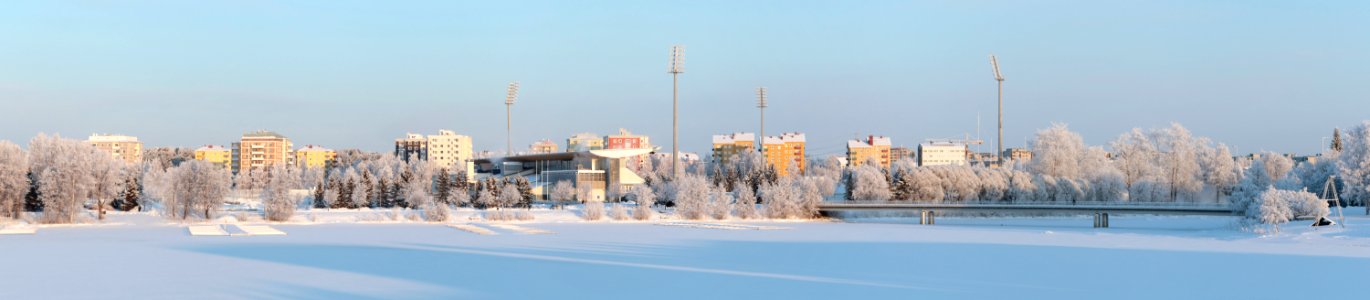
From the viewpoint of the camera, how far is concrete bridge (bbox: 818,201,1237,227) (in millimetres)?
70062

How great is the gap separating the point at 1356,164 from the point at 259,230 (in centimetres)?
6458

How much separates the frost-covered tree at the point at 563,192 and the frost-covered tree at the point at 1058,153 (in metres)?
38.6

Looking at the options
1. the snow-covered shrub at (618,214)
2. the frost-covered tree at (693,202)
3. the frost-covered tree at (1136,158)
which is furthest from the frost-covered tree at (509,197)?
the frost-covered tree at (1136,158)

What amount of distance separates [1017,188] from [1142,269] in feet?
181

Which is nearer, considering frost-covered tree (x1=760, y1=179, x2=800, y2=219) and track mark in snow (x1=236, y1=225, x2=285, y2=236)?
track mark in snow (x1=236, y1=225, x2=285, y2=236)

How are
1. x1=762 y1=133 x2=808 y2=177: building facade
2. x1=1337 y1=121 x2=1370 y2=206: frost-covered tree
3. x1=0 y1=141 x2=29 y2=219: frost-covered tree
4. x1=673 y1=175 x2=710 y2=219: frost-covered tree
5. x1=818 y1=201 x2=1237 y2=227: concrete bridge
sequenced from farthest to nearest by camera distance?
x1=762 y1=133 x2=808 y2=177: building facade → x1=673 y1=175 x2=710 y2=219: frost-covered tree → x1=1337 y1=121 x2=1370 y2=206: frost-covered tree → x1=818 y1=201 x2=1237 y2=227: concrete bridge → x1=0 y1=141 x2=29 y2=219: frost-covered tree

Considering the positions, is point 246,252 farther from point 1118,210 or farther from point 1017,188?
point 1017,188

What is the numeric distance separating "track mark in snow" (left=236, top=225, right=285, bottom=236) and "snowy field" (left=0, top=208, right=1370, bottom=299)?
1.24 metres

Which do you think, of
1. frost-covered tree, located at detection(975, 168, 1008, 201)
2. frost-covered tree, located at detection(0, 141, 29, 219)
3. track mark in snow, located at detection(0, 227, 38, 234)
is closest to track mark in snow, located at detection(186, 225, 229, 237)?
track mark in snow, located at detection(0, 227, 38, 234)

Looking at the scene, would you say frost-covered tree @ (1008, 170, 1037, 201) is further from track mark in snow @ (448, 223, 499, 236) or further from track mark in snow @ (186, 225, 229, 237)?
track mark in snow @ (186, 225, 229, 237)

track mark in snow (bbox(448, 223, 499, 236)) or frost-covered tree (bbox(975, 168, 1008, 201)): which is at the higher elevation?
frost-covered tree (bbox(975, 168, 1008, 201))

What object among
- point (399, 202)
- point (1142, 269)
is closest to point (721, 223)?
point (399, 202)

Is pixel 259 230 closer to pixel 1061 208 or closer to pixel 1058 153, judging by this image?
pixel 1061 208

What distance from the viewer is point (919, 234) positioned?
194ft
